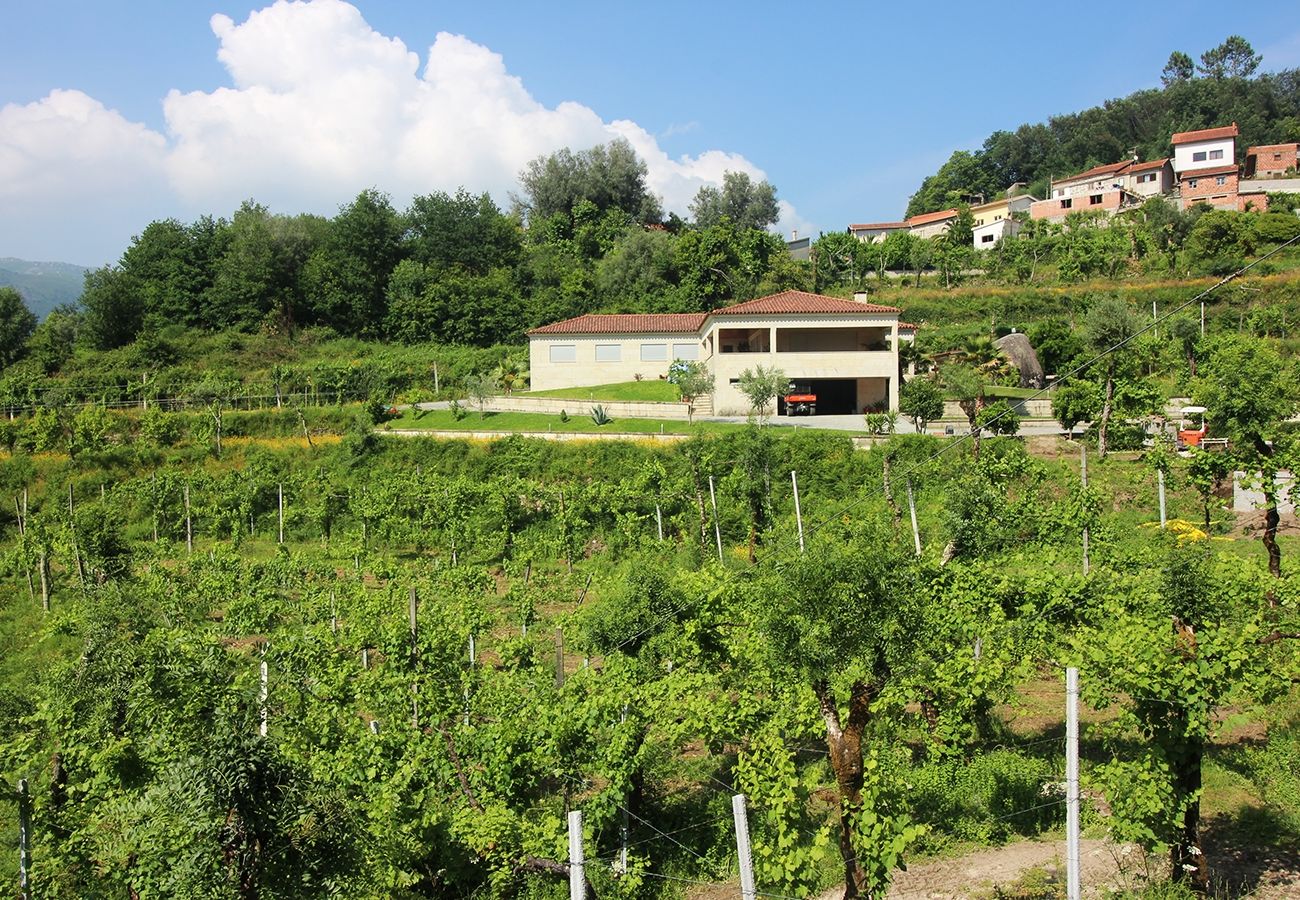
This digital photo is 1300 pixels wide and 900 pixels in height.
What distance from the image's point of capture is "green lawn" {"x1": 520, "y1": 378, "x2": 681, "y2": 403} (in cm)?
3653

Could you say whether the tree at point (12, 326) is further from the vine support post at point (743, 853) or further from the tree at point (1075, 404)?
the vine support post at point (743, 853)

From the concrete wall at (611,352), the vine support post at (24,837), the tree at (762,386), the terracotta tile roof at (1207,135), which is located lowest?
the vine support post at (24,837)

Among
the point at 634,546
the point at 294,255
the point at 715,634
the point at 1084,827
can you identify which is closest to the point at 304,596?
the point at 634,546

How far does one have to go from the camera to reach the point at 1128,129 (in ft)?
326

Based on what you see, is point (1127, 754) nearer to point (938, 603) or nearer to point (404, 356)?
point (938, 603)

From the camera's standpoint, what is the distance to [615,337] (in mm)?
41500

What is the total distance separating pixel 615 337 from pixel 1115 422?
911 inches

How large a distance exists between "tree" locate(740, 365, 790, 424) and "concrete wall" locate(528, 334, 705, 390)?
8.53 m

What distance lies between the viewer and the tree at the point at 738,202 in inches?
2825

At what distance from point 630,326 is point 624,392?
14.3 ft

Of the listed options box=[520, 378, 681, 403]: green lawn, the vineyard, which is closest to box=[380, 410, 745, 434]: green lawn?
box=[520, 378, 681, 403]: green lawn

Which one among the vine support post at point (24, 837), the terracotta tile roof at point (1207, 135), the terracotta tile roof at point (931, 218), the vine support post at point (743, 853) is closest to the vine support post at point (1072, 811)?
the vine support post at point (743, 853)

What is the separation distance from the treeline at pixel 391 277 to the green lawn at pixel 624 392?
37.1ft

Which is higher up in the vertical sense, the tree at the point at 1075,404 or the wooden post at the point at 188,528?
the tree at the point at 1075,404
